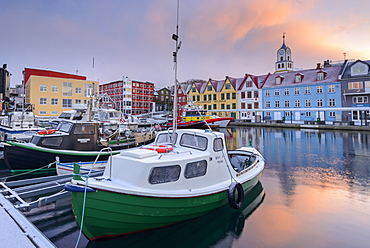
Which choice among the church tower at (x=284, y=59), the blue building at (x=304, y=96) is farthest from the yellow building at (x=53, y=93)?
the church tower at (x=284, y=59)

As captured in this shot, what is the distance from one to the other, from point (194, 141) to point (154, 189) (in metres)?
2.46

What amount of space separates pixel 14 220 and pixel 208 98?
59722 millimetres

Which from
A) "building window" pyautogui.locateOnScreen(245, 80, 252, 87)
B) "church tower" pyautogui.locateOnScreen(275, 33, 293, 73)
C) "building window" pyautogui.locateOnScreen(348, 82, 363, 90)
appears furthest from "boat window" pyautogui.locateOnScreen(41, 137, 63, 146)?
"church tower" pyautogui.locateOnScreen(275, 33, 293, 73)

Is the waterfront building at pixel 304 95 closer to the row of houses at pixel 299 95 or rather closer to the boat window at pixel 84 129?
the row of houses at pixel 299 95

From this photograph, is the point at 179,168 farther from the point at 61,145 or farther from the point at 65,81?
the point at 65,81

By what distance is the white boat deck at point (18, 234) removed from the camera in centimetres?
382

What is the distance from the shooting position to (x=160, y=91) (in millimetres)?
81625

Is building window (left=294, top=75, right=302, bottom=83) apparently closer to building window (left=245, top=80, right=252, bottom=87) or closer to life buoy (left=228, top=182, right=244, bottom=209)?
building window (left=245, top=80, right=252, bottom=87)

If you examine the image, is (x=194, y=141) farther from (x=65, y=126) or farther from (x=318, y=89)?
(x=318, y=89)

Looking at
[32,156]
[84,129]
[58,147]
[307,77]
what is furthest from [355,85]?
[32,156]

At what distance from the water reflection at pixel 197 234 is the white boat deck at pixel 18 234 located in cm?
161

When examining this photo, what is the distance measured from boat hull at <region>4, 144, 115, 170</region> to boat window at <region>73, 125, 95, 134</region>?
1280 millimetres

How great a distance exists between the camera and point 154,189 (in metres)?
5.48

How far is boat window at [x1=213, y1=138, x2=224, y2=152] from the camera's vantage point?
7.08 metres
